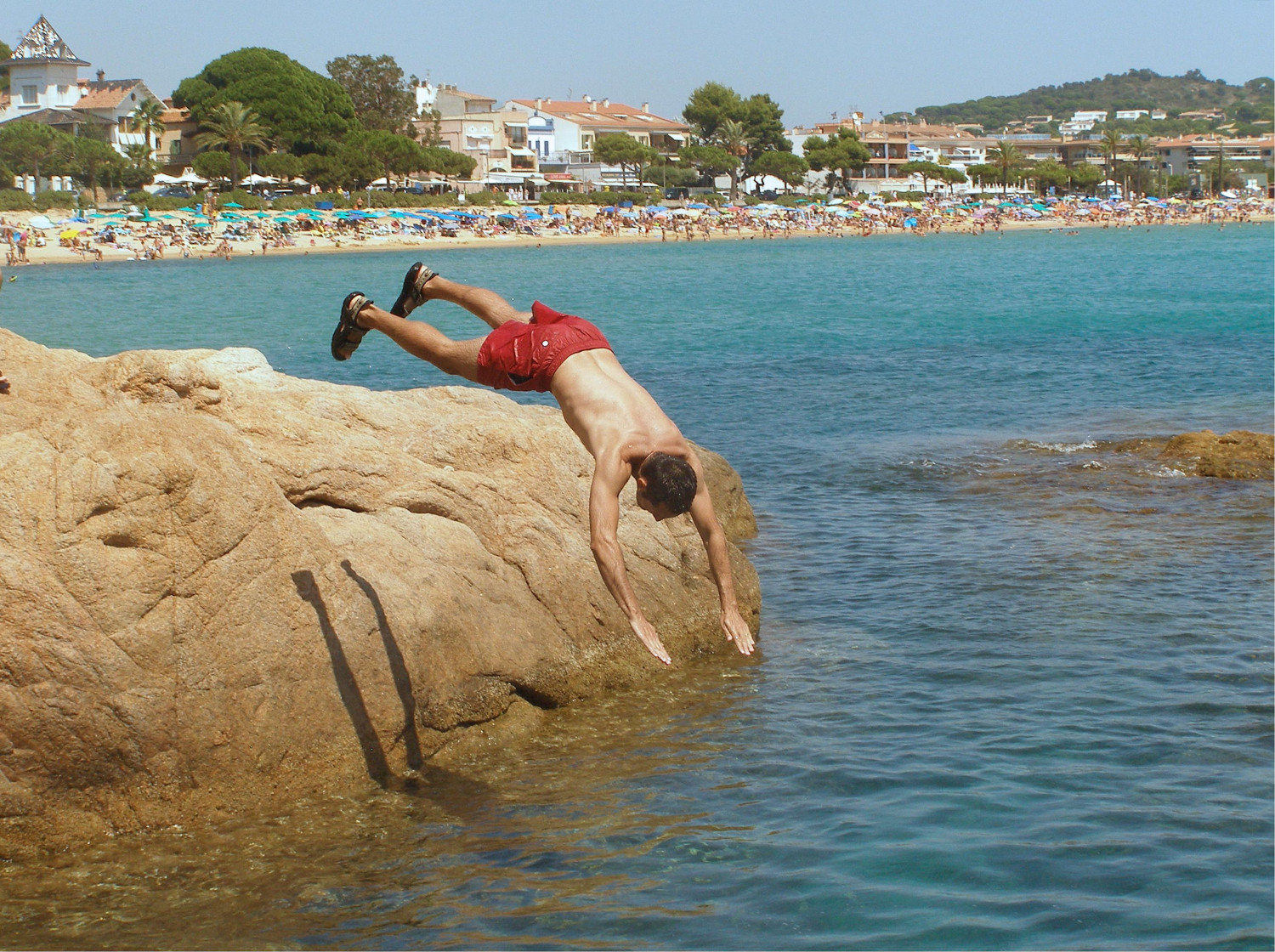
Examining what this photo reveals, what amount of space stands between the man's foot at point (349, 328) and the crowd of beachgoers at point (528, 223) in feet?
219

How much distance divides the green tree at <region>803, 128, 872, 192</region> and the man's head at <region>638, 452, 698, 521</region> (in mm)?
135270

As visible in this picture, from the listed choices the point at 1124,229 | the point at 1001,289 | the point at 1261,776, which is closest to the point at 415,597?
the point at 1261,776

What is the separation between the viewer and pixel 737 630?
6590 millimetres

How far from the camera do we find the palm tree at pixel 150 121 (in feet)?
359

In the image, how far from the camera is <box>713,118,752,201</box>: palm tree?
131500 mm

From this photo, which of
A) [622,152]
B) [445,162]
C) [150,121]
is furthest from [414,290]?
[622,152]

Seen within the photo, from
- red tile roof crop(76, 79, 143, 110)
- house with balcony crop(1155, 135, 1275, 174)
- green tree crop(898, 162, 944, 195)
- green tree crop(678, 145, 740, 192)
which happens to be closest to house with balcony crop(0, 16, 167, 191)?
red tile roof crop(76, 79, 143, 110)

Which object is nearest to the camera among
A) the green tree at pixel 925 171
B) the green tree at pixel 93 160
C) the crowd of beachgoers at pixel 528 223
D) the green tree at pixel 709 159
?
the crowd of beachgoers at pixel 528 223

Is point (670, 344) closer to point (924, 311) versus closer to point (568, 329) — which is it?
point (924, 311)

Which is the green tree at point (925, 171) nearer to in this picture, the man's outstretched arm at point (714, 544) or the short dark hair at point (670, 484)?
the man's outstretched arm at point (714, 544)

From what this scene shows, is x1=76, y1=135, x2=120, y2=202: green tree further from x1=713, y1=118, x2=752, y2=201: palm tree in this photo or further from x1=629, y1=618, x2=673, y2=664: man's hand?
x1=629, y1=618, x2=673, y2=664: man's hand

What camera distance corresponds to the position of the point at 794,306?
5141cm

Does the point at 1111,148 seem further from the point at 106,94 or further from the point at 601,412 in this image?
the point at 601,412

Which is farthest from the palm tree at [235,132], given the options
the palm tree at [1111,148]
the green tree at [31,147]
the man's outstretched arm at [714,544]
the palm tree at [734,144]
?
the palm tree at [1111,148]
